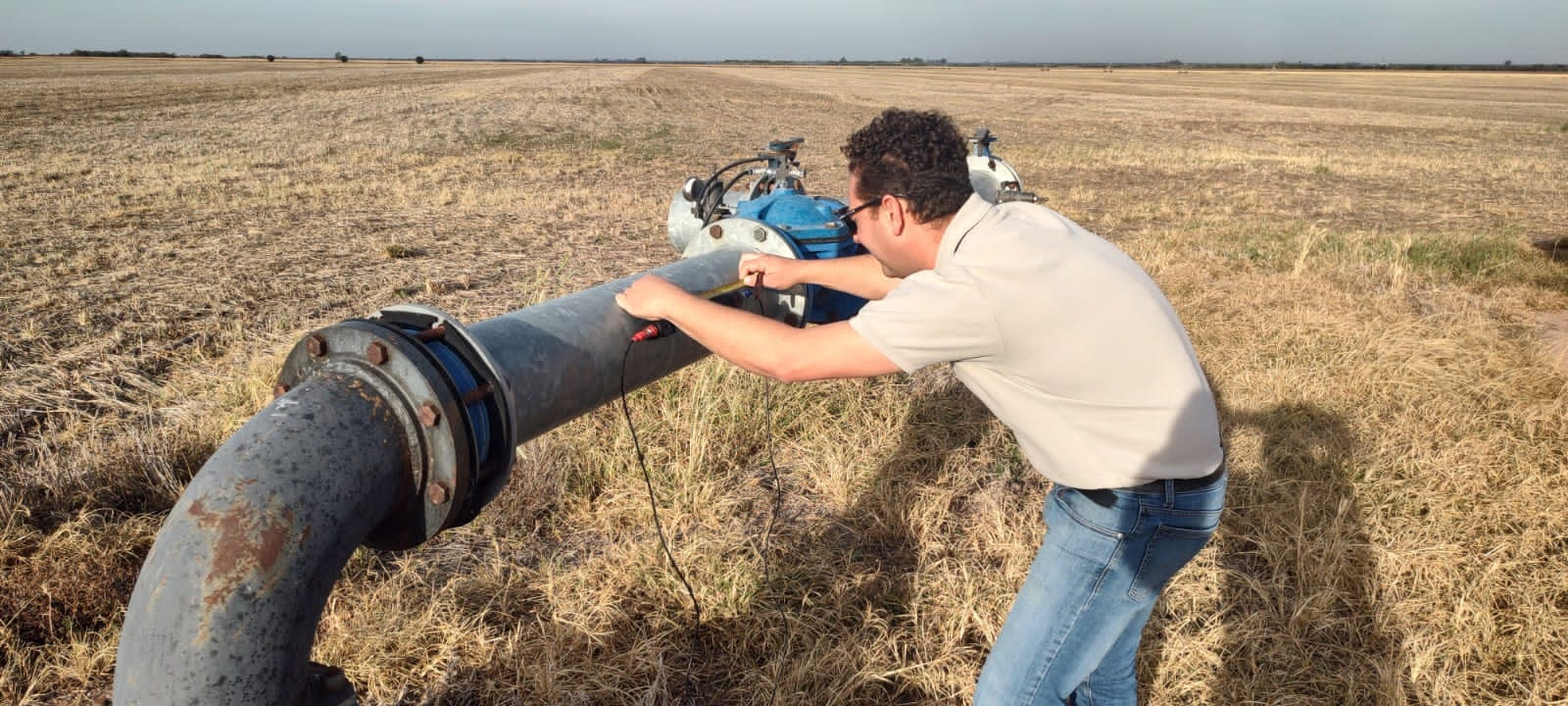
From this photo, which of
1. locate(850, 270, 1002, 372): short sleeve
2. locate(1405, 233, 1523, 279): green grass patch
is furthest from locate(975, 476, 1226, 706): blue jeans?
locate(1405, 233, 1523, 279): green grass patch

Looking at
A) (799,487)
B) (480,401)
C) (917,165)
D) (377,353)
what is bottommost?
(799,487)

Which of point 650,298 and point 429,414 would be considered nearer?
point 429,414

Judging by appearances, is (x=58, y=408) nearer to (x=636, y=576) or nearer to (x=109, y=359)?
(x=109, y=359)

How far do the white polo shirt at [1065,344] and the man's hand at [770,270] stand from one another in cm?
84

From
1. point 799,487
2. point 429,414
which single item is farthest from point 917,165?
point 799,487

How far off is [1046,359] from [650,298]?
39.7 inches

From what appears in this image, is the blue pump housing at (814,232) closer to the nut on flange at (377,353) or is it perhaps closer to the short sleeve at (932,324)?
the short sleeve at (932,324)

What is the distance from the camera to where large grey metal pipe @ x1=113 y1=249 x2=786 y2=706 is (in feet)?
4.82

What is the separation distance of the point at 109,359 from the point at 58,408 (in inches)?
30.2

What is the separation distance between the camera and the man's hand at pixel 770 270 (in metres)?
2.91

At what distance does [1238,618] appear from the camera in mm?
3309

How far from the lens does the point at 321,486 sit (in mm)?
1561

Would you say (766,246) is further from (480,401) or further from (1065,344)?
(480,401)

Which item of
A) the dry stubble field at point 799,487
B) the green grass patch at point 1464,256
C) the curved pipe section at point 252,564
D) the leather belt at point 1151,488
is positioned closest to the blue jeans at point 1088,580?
the leather belt at point 1151,488
